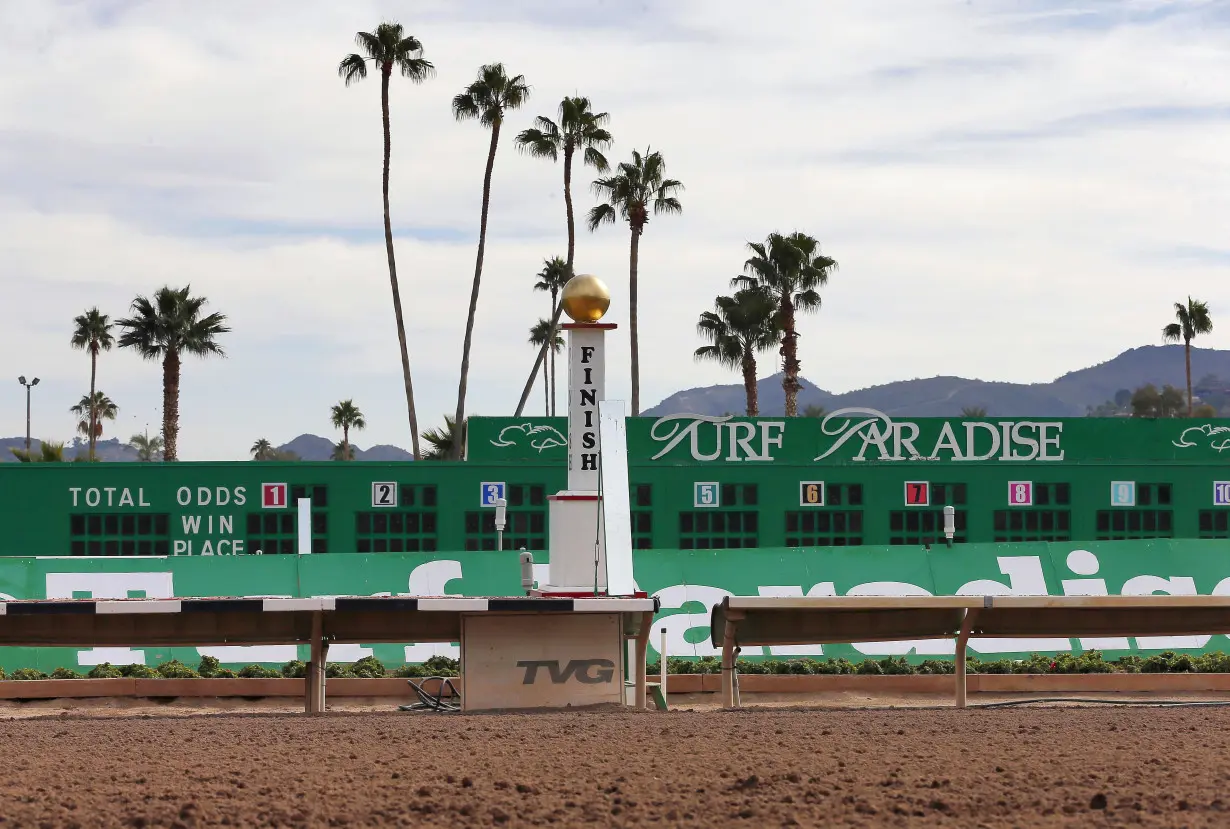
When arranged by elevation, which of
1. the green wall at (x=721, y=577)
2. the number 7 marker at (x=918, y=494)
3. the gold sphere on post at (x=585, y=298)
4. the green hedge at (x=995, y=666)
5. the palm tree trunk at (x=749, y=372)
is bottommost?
the green hedge at (x=995, y=666)

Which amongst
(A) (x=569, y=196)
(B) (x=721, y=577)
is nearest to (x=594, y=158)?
(A) (x=569, y=196)

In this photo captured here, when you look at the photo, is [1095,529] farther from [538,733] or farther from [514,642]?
[538,733]

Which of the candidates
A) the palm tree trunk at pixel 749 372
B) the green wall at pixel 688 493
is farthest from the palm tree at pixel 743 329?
the green wall at pixel 688 493

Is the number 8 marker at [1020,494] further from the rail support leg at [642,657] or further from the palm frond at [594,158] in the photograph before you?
the palm frond at [594,158]

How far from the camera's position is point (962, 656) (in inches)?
552

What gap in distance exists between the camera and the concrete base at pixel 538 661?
12.9 m

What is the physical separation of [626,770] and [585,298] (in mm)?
8115

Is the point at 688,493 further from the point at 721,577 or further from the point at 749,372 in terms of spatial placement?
the point at 749,372

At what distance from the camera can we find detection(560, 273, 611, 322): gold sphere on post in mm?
16047

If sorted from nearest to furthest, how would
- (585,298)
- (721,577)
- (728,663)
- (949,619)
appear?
(728,663) → (949,619) → (585,298) → (721,577)

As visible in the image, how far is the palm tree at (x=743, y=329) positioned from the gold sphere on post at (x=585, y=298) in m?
31.8

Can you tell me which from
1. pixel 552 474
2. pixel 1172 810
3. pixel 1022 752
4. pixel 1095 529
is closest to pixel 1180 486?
pixel 1095 529

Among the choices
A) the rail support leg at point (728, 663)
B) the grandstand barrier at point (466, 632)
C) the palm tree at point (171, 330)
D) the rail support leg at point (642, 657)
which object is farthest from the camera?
the palm tree at point (171, 330)

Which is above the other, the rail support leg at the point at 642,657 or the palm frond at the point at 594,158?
the palm frond at the point at 594,158
